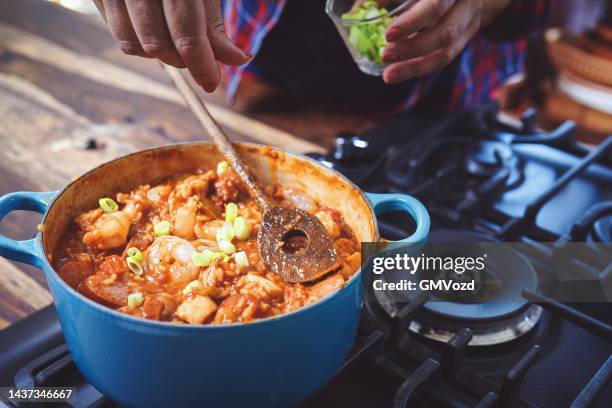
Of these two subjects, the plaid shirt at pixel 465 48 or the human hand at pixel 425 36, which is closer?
the human hand at pixel 425 36

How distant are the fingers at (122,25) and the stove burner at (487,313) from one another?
1.97 feet

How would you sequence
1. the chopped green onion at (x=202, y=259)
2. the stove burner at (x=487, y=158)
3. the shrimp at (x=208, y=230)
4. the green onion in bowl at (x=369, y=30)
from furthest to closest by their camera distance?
the stove burner at (x=487, y=158), the green onion in bowl at (x=369, y=30), the shrimp at (x=208, y=230), the chopped green onion at (x=202, y=259)

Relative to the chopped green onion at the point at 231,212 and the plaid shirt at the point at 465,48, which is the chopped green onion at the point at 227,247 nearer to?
the chopped green onion at the point at 231,212

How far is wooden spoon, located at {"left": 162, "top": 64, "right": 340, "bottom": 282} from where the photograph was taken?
95 centimetres

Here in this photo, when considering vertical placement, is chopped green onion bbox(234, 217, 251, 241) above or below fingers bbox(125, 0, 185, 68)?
below

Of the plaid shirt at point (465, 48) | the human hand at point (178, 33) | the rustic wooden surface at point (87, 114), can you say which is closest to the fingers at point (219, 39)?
the human hand at point (178, 33)

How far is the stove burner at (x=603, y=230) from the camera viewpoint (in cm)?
120

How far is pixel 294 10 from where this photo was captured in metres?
1.90

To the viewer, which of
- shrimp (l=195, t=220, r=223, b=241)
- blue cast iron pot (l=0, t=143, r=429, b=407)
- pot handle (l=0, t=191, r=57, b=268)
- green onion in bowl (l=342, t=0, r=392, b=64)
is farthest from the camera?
green onion in bowl (l=342, t=0, r=392, b=64)

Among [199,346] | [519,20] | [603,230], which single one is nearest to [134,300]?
[199,346]

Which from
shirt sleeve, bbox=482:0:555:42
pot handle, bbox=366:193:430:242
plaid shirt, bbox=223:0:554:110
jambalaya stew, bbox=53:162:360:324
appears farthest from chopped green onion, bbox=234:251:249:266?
shirt sleeve, bbox=482:0:555:42

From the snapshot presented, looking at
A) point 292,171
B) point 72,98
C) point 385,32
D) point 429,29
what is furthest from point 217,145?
point 72,98

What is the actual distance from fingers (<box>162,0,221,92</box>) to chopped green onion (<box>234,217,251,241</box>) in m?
0.26

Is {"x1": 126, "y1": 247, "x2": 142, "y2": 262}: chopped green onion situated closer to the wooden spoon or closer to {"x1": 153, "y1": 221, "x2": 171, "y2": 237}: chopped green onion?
{"x1": 153, "y1": 221, "x2": 171, "y2": 237}: chopped green onion
